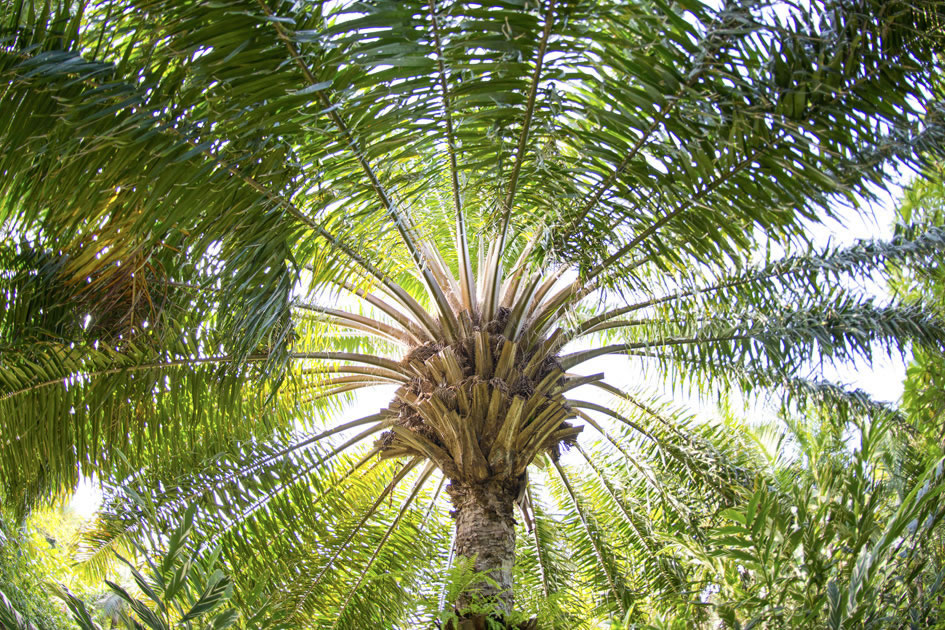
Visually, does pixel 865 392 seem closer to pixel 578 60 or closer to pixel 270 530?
pixel 578 60

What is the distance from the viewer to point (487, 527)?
16.0 feet

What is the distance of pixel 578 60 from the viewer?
3510 millimetres

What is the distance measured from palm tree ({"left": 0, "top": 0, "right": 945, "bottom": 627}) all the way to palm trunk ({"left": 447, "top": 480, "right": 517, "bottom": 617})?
2 cm

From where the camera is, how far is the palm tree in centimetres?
321

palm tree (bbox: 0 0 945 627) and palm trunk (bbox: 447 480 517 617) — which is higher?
palm tree (bbox: 0 0 945 627)

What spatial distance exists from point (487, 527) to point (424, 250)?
2.11 metres

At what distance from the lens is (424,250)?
18.8ft

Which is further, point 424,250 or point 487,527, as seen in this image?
point 424,250

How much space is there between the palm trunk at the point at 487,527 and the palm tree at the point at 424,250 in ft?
0.07

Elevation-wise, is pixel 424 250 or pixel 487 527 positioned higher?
pixel 424 250

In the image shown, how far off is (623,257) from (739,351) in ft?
4.70

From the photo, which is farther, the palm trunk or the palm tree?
the palm trunk

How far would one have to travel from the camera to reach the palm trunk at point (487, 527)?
15.4 feet

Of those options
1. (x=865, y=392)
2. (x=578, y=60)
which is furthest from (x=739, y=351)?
(x=578, y=60)
